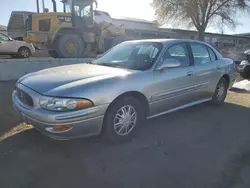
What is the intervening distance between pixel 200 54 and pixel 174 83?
4.19ft

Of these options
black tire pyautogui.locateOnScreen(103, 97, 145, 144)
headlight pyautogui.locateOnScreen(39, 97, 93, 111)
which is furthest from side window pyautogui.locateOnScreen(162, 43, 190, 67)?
headlight pyautogui.locateOnScreen(39, 97, 93, 111)

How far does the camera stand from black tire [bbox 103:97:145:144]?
316 centimetres

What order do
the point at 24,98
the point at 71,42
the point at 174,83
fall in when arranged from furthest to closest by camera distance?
the point at 71,42, the point at 174,83, the point at 24,98

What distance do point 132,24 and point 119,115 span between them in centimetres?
4040

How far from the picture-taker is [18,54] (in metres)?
12.6

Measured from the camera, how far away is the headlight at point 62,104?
2.80 meters

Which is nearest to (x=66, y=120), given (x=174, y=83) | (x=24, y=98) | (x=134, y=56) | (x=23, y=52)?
(x=24, y=98)

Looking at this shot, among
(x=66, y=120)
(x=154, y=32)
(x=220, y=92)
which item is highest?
(x=154, y=32)

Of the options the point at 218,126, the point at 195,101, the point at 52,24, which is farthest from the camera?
the point at 52,24

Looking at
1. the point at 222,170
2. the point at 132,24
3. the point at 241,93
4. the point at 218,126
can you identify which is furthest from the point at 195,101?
the point at 132,24

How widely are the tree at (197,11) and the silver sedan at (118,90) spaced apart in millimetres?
28911

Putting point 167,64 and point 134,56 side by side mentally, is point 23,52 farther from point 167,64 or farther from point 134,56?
point 167,64

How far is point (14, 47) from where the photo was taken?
1239 centimetres

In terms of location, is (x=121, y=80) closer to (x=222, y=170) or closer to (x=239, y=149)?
(x=222, y=170)
